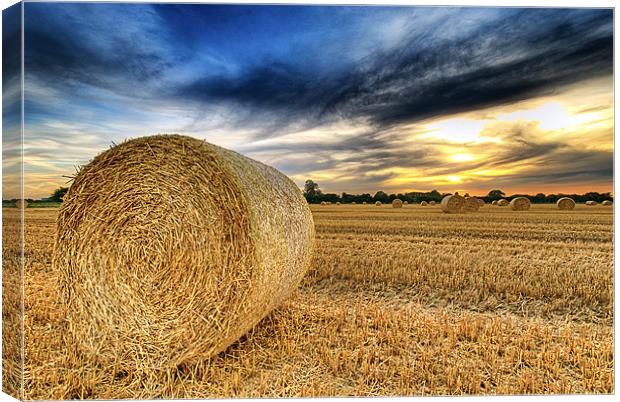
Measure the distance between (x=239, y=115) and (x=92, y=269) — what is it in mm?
2344

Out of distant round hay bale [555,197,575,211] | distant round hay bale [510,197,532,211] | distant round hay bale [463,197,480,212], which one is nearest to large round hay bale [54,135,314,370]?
distant round hay bale [463,197,480,212]

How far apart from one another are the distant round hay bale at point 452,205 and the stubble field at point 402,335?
19.9 ft

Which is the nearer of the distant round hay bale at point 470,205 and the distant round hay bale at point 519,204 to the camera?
the distant round hay bale at point 470,205

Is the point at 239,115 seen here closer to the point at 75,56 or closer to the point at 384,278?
the point at 75,56

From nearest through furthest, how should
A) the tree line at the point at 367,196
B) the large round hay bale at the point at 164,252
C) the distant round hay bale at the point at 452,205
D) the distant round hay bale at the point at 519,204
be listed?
the large round hay bale at the point at 164,252
the tree line at the point at 367,196
the distant round hay bale at the point at 452,205
the distant round hay bale at the point at 519,204

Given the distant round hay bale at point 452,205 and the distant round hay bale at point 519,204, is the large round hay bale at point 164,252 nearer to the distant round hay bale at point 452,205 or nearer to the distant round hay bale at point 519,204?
the distant round hay bale at point 452,205

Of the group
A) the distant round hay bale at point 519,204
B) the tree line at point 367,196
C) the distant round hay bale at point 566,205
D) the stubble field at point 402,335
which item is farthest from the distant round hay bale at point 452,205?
the tree line at point 367,196

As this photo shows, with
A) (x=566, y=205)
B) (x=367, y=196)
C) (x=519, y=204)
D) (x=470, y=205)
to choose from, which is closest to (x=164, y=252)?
(x=367, y=196)

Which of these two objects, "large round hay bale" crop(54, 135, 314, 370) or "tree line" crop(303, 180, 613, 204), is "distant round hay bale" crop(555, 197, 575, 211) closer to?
"tree line" crop(303, 180, 613, 204)

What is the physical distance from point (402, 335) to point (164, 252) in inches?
84.7

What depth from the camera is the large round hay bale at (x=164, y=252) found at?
10.9 ft

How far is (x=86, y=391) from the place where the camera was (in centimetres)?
328

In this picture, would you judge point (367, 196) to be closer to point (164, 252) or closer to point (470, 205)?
point (164, 252)

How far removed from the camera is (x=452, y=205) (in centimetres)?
1384
